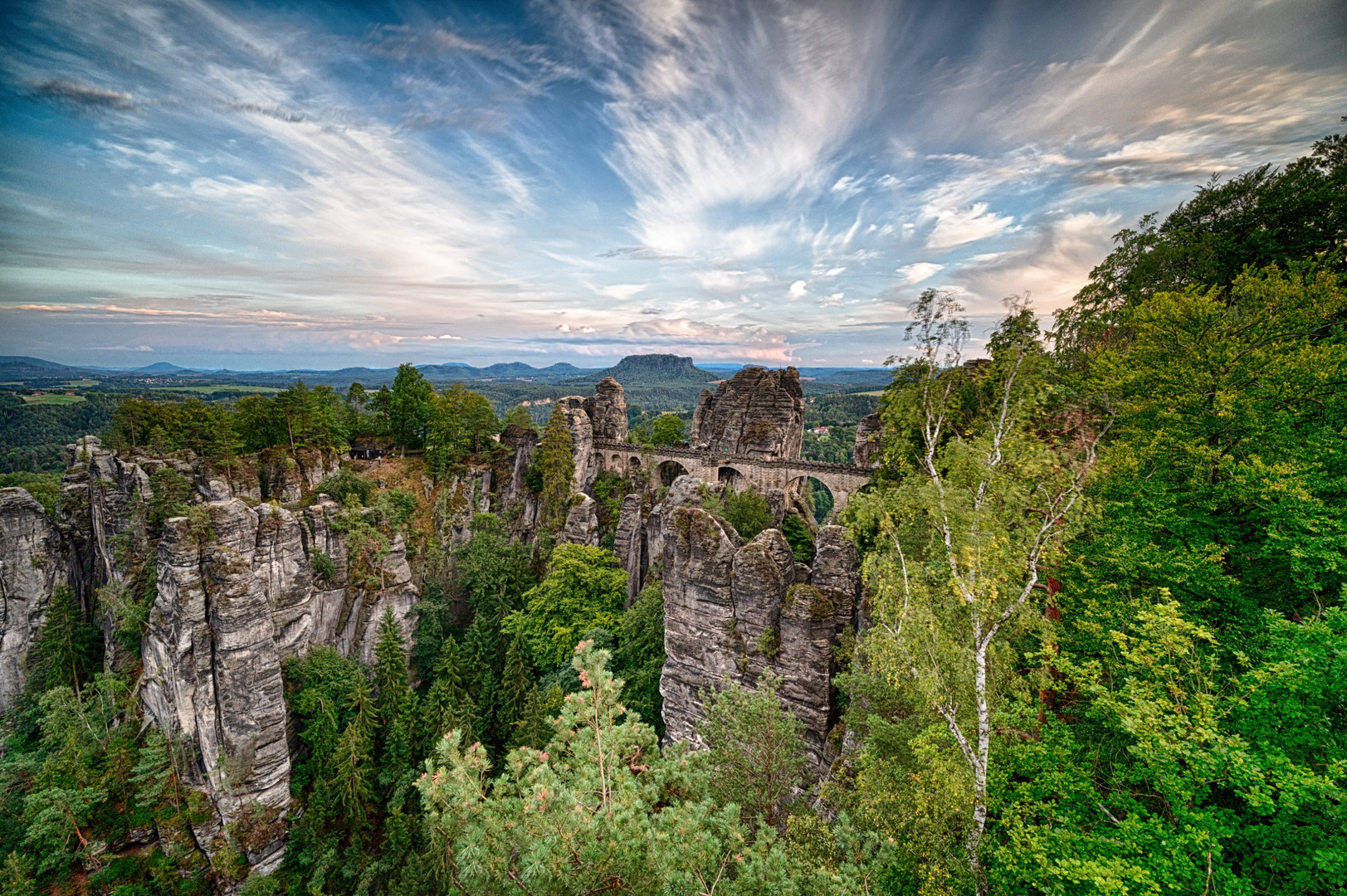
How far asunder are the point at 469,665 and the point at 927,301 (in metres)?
29.2

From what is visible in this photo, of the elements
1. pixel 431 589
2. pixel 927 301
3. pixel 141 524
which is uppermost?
pixel 927 301

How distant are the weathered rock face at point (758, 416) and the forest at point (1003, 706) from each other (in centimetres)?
1992

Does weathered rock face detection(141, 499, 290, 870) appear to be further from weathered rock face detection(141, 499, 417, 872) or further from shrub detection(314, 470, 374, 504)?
shrub detection(314, 470, 374, 504)

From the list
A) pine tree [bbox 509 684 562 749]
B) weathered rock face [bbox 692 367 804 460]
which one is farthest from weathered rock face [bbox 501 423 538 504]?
pine tree [bbox 509 684 562 749]

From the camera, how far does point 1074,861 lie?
24.3 ft

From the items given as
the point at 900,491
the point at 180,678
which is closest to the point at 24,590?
the point at 180,678

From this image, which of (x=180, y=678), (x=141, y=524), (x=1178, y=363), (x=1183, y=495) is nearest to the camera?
(x=1183, y=495)

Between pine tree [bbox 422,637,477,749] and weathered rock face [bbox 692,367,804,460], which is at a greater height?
weathered rock face [bbox 692,367,804,460]

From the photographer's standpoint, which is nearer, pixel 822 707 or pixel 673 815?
pixel 673 815

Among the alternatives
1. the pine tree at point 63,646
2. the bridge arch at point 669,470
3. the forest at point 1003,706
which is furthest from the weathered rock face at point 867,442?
the pine tree at point 63,646

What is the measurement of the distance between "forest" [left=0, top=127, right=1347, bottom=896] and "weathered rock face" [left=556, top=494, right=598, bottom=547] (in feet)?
24.2

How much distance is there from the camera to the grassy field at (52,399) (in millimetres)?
130538

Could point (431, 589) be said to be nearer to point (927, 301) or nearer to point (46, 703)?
point (46, 703)

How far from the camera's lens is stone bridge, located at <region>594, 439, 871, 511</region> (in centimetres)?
3925
